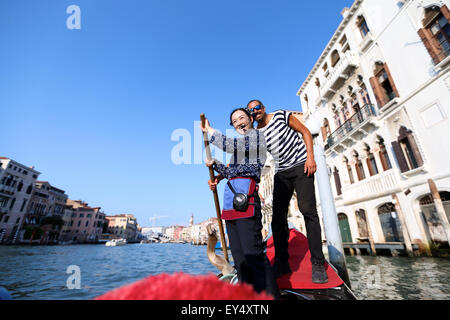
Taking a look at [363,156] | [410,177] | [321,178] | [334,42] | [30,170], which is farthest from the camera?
[30,170]

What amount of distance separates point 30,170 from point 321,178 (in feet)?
146

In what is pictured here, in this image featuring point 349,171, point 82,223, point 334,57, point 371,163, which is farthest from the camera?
point 82,223

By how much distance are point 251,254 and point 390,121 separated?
11.8 metres

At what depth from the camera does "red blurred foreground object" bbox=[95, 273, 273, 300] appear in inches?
22.3

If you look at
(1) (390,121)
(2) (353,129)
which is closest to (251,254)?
(1) (390,121)

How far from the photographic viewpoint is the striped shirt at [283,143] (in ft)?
6.73

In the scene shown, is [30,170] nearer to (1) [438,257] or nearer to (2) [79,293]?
(2) [79,293]

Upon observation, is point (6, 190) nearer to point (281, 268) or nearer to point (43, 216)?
point (43, 216)

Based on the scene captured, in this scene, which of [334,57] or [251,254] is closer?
[251,254]

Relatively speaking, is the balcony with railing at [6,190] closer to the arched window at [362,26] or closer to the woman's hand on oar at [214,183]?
the woman's hand on oar at [214,183]

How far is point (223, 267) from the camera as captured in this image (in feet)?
8.33

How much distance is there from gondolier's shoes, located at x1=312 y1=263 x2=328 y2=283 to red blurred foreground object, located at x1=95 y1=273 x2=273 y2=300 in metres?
1.50

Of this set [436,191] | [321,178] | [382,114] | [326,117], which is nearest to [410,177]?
[436,191]

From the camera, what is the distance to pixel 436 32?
8.03 meters
